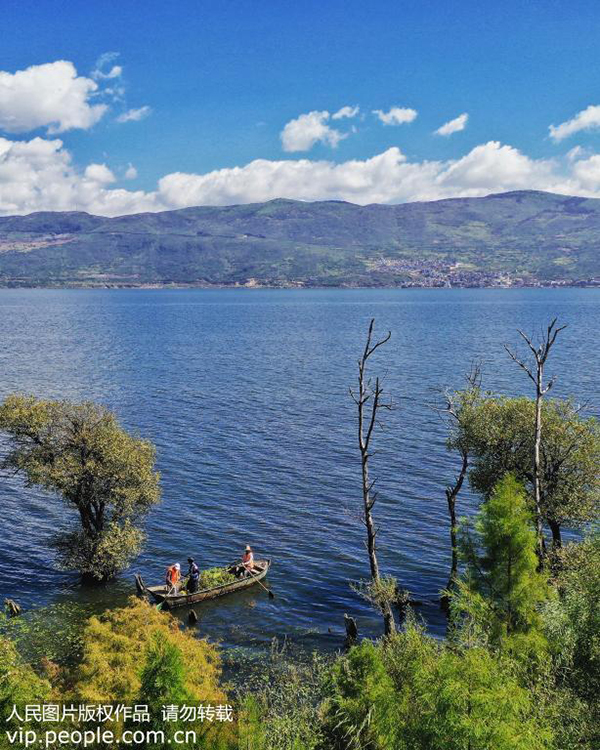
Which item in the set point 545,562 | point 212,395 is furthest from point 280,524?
point 212,395

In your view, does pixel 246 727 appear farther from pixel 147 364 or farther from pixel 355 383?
pixel 147 364

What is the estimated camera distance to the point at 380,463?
67.8 m

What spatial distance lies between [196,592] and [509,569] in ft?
68.6

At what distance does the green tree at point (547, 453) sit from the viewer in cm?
Answer: 3978

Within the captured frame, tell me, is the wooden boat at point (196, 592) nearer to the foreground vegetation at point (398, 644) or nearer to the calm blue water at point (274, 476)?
the calm blue water at point (274, 476)

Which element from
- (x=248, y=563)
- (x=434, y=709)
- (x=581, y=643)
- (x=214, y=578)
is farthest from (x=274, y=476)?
(x=434, y=709)

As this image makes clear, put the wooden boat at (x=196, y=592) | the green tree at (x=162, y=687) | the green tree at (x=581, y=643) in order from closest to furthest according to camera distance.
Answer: the green tree at (x=162, y=687) → the green tree at (x=581, y=643) → the wooden boat at (x=196, y=592)

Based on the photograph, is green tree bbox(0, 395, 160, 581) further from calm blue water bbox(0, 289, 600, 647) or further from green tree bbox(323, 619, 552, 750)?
green tree bbox(323, 619, 552, 750)

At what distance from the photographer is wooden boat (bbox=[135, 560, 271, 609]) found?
130ft

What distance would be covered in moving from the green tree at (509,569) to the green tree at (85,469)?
23503 mm

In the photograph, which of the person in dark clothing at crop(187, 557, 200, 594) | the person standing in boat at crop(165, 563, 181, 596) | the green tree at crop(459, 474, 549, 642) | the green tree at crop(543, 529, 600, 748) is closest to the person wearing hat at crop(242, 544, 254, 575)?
the person in dark clothing at crop(187, 557, 200, 594)

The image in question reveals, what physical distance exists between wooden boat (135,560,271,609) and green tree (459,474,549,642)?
17.8m

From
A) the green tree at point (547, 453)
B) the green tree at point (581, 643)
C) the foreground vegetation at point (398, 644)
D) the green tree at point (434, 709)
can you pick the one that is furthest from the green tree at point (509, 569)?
the green tree at point (547, 453)

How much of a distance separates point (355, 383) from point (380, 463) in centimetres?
4266
